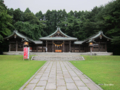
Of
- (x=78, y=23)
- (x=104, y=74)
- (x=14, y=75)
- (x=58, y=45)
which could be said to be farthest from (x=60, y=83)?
(x=78, y=23)

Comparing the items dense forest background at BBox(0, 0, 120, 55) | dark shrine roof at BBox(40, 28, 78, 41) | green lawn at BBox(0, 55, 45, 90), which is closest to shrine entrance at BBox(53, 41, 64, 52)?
dark shrine roof at BBox(40, 28, 78, 41)

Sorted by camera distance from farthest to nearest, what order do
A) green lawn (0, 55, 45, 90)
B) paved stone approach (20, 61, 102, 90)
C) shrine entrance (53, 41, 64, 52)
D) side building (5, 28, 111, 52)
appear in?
shrine entrance (53, 41, 64, 52) < side building (5, 28, 111, 52) < green lawn (0, 55, 45, 90) < paved stone approach (20, 61, 102, 90)

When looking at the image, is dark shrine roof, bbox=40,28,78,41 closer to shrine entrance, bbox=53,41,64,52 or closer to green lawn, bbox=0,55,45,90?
shrine entrance, bbox=53,41,64,52

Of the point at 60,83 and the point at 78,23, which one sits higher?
the point at 78,23

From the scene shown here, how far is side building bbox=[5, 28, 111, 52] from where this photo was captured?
24.7 m

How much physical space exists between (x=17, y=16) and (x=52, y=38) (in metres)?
19.3

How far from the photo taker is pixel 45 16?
50406 mm

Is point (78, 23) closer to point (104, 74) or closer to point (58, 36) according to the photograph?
point (58, 36)

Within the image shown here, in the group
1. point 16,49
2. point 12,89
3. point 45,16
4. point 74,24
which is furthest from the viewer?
point 45,16

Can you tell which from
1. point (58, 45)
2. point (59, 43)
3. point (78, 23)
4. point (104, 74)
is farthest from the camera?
point (78, 23)

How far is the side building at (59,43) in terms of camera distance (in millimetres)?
24688

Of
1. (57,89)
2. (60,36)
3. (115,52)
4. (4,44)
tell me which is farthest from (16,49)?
(115,52)

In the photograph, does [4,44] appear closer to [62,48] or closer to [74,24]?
[62,48]

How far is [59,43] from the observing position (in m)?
26.8
